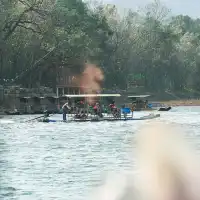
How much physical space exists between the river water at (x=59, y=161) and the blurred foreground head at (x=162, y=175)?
9.83 metres

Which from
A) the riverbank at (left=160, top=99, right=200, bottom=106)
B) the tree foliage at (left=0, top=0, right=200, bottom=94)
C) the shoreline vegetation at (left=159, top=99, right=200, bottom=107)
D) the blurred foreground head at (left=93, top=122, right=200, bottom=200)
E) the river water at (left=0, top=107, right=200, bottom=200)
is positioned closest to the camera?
the blurred foreground head at (left=93, top=122, right=200, bottom=200)

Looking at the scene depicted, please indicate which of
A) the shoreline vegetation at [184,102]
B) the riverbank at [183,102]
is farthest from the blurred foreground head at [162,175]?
the riverbank at [183,102]

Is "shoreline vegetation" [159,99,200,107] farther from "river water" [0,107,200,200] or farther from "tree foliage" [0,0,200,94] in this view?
"river water" [0,107,200,200]

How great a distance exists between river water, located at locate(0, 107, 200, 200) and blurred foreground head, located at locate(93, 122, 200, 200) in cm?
983

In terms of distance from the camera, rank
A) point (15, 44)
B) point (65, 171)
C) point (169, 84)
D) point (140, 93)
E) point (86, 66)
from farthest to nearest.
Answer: point (169, 84)
point (140, 93)
point (86, 66)
point (15, 44)
point (65, 171)

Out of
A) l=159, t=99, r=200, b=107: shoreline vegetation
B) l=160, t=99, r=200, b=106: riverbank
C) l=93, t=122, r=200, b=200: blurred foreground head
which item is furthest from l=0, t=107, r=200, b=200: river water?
l=159, t=99, r=200, b=107: shoreline vegetation

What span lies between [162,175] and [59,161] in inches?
995

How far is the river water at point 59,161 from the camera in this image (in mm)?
26253

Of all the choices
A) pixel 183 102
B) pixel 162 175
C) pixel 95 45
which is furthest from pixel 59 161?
pixel 183 102

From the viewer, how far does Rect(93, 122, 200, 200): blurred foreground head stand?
486 inches

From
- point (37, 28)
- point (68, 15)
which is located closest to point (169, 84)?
point (68, 15)

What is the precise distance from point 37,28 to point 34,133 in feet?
188

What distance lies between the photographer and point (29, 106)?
120 meters

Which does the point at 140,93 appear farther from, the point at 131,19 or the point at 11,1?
the point at 11,1
